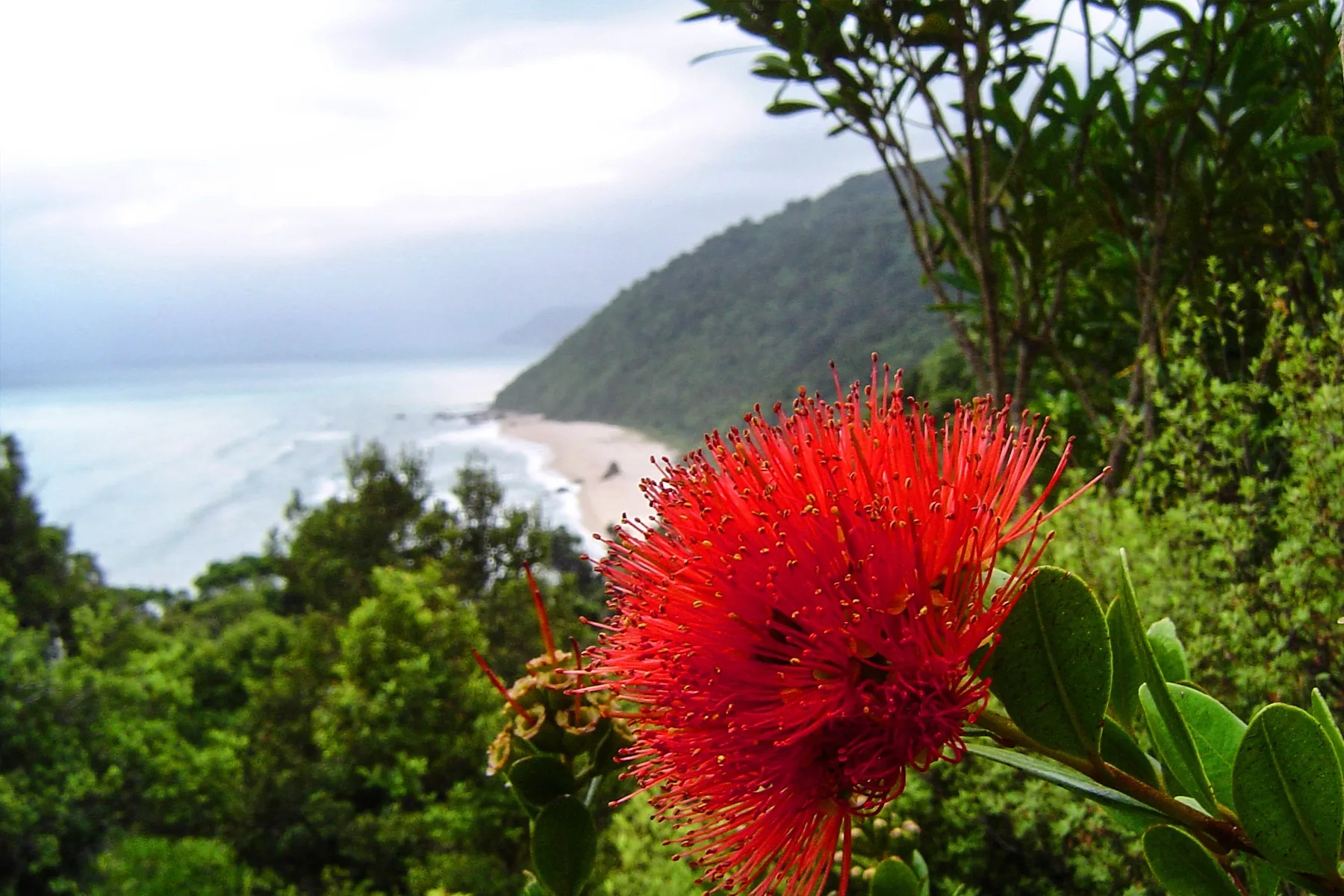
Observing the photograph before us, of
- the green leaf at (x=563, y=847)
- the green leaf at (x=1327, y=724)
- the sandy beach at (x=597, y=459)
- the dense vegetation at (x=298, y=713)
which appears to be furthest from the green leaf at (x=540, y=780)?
the sandy beach at (x=597, y=459)

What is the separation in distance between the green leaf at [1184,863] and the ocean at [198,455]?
1727cm

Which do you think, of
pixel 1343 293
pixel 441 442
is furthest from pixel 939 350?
pixel 441 442

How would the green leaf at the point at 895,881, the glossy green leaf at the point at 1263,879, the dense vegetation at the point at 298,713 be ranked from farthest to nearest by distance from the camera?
the dense vegetation at the point at 298,713, the green leaf at the point at 895,881, the glossy green leaf at the point at 1263,879

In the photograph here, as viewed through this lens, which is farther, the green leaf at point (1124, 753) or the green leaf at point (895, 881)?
the green leaf at point (895, 881)

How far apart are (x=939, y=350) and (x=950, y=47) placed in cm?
1048

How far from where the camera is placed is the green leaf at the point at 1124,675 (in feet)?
1.81

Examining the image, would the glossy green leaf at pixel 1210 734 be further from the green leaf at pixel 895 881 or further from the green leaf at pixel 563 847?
the green leaf at pixel 563 847

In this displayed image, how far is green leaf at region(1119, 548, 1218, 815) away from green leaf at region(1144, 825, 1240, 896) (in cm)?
2

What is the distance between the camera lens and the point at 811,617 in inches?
A: 22.1

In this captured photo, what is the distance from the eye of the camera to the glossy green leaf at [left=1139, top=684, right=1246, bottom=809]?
547 mm

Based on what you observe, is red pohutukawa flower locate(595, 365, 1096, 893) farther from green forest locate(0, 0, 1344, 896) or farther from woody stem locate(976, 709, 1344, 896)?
green forest locate(0, 0, 1344, 896)

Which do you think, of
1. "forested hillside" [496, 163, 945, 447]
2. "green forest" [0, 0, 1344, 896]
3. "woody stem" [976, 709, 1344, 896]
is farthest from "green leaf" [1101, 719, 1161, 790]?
"forested hillside" [496, 163, 945, 447]

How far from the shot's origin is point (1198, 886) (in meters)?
0.51

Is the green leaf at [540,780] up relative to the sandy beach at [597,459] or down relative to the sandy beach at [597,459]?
up
